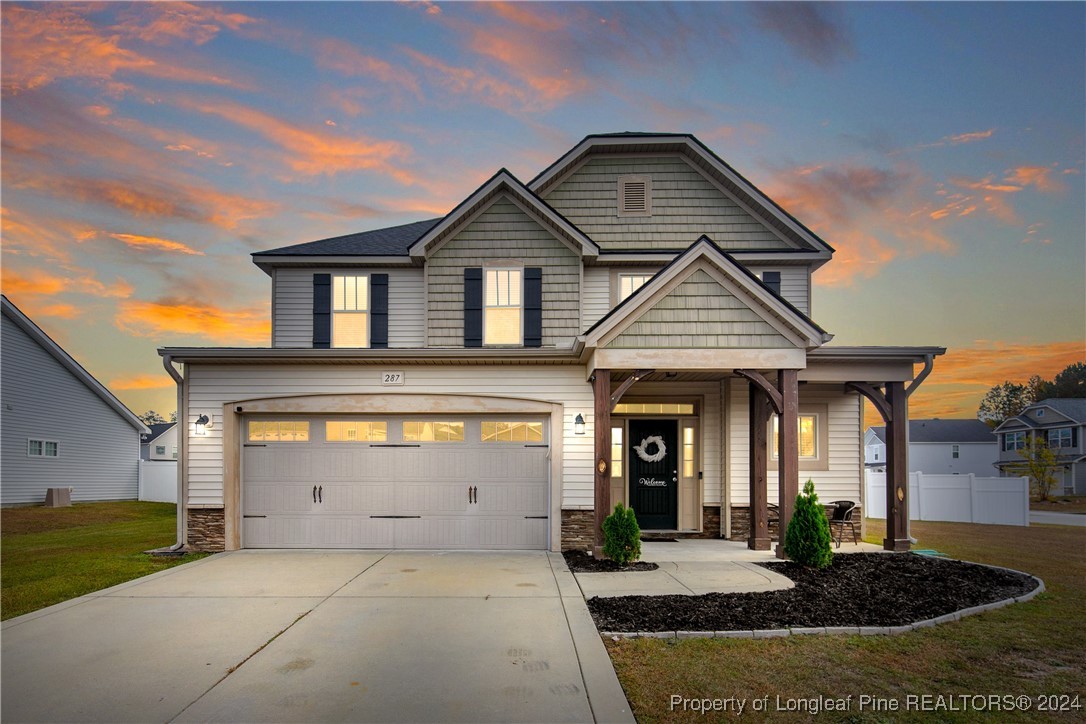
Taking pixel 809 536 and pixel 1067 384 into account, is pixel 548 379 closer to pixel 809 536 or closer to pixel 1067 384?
pixel 809 536

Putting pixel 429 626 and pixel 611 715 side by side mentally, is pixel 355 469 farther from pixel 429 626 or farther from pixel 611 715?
pixel 611 715

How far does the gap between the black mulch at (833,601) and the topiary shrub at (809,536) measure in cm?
19

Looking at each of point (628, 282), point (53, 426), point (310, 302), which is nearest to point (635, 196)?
point (628, 282)

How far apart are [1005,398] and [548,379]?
257 ft

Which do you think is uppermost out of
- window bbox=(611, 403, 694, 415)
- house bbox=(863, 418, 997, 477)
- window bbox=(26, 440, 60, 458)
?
window bbox=(611, 403, 694, 415)

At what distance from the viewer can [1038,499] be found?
3050 centimetres

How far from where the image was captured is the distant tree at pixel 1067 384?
59.2 metres

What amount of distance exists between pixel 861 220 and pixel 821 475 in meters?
8.12

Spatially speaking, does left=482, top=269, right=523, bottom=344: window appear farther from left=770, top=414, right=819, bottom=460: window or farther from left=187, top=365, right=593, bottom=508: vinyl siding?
left=770, top=414, right=819, bottom=460: window

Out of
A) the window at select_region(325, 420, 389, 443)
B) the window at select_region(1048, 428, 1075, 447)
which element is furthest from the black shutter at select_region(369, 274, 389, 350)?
the window at select_region(1048, 428, 1075, 447)

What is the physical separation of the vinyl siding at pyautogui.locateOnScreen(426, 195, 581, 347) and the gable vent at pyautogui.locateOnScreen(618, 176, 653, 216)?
1867 mm

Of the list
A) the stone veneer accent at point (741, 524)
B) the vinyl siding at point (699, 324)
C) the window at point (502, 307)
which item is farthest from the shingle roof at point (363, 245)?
the stone veneer accent at point (741, 524)

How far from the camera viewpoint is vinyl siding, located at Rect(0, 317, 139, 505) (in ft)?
69.5

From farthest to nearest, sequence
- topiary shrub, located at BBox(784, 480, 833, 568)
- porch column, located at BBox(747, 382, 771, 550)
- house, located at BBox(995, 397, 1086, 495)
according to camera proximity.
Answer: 1. house, located at BBox(995, 397, 1086, 495)
2. porch column, located at BBox(747, 382, 771, 550)
3. topiary shrub, located at BBox(784, 480, 833, 568)
